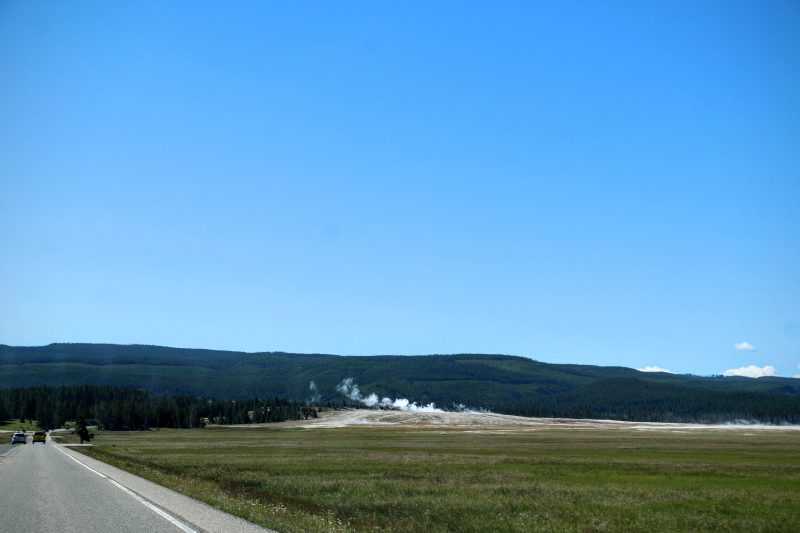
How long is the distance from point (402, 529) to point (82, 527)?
1010 cm

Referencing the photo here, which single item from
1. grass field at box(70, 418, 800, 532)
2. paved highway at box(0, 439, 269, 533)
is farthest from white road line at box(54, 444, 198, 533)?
grass field at box(70, 418, 800, 532)

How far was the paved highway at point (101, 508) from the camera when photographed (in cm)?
1956

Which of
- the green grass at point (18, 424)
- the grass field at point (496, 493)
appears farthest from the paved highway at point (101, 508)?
the green grass at point (18, 424)

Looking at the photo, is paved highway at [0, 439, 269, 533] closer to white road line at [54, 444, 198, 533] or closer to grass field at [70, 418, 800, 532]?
white road line at [54, 444, 198, 533]

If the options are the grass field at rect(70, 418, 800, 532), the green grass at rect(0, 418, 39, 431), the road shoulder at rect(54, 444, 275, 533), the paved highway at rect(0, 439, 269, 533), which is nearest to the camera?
the paved highway at rect(0, 439, 269, 533)

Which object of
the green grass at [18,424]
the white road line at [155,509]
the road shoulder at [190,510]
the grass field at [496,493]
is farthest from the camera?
the green grass at [18,424]

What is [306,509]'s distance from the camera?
28078 mm

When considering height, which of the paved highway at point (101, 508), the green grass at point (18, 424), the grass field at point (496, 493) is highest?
the paved highway at point (101, 508)

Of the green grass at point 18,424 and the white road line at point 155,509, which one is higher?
the white road line at point 155,509

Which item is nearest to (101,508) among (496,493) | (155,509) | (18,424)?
→ (155,509)

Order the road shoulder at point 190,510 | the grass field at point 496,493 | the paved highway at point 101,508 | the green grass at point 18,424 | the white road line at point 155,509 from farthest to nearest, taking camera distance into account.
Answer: the green grass at point 18,424
the grass field at point 496,493
the road shoulder at point 190,510
the paved highway at point 101,508
the white road line at point 155,509

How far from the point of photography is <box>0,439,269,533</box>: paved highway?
64.2ft

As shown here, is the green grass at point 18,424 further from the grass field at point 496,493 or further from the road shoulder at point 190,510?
the road shoulder at point 190,510

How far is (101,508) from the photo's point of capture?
2317 centimetres
